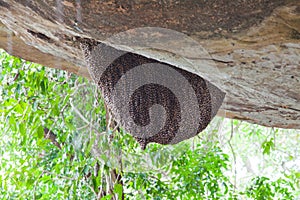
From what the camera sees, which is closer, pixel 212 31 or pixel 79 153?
pixel 212 31

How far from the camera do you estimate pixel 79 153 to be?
7.45 feet

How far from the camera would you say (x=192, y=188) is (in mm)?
2396

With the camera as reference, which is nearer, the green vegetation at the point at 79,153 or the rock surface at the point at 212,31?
the rock surface at the point at 212,31

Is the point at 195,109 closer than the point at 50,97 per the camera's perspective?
Yes

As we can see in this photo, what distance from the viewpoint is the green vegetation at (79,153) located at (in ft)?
7.04

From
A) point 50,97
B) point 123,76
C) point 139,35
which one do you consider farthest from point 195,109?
point 50,97

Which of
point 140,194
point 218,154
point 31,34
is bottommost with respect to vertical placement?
point 140,194

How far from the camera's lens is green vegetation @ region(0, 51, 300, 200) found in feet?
7.04

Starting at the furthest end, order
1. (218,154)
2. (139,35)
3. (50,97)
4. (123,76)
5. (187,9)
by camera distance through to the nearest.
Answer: (218,154) < (50,97) < (123,76) < (139,35) < (187,9)

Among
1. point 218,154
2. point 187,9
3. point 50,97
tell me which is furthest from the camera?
point 218,154

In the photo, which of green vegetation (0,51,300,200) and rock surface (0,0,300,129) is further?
green vegetation (0,51,300,200)

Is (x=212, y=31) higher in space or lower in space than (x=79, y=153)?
higher

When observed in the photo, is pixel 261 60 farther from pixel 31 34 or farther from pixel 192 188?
pixel 192 188

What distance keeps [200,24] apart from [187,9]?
0.07m
